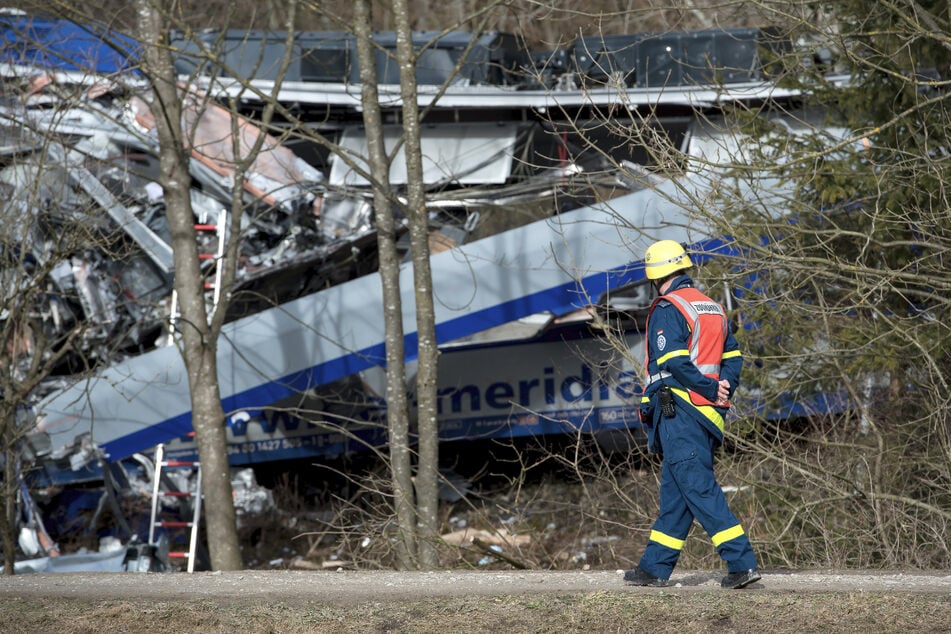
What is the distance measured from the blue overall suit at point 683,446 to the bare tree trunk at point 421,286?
5.53 meters

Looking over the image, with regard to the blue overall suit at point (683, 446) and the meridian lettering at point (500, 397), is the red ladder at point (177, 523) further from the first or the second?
the blue overall suit at point (683, 446)

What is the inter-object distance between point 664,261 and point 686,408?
0.74m

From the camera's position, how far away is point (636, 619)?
4953mm

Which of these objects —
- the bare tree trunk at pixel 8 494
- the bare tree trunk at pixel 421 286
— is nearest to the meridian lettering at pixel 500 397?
the bare tree trunk at pixel 8 494

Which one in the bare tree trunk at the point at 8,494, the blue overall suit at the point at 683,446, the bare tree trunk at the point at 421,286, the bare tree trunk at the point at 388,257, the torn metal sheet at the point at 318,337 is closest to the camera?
the blue overall suit at the point at 683,446

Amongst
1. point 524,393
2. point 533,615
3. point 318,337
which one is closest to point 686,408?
point 533,615

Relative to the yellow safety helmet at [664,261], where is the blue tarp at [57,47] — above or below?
above

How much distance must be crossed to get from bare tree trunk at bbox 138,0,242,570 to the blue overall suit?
6.75 meters

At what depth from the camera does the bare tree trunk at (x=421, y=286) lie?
36.3ft

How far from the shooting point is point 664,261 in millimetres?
5641

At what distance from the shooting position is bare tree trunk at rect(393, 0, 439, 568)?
11062 millimetres

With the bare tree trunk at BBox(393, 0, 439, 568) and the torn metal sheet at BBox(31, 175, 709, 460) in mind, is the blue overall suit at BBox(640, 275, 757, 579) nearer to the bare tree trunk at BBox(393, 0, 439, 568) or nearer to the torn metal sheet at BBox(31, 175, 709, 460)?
the bare tree trunk at BBox(393, 0, 439, 568)

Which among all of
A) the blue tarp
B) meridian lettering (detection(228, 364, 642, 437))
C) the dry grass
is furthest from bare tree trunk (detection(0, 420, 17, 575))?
the dry grass

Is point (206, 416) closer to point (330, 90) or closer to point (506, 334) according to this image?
point (506, 334)
